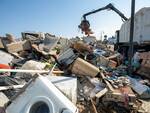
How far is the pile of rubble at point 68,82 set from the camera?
14.8ft

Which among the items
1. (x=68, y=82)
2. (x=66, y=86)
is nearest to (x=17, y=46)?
(x=68, y=82)

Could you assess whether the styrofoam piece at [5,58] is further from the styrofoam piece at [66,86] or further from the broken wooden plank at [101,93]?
the styrofoam piece at [66,86]

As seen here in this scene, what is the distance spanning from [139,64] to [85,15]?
27.8 feet

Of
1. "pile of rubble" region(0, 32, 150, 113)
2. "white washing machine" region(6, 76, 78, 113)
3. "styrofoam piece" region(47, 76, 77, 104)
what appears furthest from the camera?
"styrofoam piece" region(47, 76, 77, 104)

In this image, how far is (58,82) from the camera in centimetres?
491

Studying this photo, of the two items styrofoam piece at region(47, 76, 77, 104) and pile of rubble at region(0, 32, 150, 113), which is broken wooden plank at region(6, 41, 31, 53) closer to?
pile of rubble at region(0, 32, 150, 113)

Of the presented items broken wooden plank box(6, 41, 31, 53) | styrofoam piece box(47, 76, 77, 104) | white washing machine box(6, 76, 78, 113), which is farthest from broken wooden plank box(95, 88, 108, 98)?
broken wooden plank box(6, 41, 31, 53)

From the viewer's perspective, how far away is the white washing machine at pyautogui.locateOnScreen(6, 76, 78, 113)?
13.9 feet

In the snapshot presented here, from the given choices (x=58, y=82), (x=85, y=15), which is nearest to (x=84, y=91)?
(x=58, y=82)

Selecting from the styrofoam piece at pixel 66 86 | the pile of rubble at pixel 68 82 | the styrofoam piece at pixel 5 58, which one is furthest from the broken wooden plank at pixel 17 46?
the styrofoam piece at pixel 66 86

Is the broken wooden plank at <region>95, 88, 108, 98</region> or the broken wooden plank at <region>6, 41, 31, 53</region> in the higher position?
the broken wooden plank at <region>6, 41, 31, 53</region>

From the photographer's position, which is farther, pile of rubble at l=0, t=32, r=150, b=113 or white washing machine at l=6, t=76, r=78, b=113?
pile of rubble at l=0, t=32, r=150, b=113

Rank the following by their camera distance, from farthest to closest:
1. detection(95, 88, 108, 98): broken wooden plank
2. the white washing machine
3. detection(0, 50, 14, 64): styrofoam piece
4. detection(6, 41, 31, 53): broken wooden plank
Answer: detection(6, 41, 31, 53): broken wooden plank < detection(0, 50, 14, 64): styrofoam piece < detection(95, 88, 108, 98): broken wooden plank < the white washing machine

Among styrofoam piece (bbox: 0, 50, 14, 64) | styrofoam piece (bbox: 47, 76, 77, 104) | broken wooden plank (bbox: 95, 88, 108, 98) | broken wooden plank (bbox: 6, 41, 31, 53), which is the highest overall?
broken wooden plank (bbox: 6, 41, 31, 53)
